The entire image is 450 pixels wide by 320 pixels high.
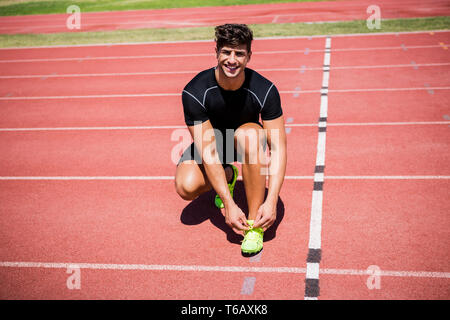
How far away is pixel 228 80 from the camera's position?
10.0ft

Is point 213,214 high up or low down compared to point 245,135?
down

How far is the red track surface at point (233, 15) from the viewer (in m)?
14.8

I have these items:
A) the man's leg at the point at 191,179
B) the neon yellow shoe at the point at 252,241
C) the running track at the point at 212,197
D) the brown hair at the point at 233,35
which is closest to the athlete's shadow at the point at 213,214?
the running track at the point at 212,197

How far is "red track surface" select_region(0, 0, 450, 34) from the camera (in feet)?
48.6

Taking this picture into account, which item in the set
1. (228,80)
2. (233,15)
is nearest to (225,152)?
(228,80)

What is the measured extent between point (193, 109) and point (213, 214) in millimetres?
1151

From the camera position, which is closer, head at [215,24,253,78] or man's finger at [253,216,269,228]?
head at [215,24,253,78]

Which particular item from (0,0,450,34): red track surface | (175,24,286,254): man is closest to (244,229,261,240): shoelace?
(175,24,286,254): man

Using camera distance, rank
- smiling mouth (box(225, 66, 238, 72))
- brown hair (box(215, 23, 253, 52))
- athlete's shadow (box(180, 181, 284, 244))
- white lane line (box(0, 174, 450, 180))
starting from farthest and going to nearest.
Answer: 1. white lane line (box(0, 174, 450, 180))
2. athlete's shadow (box(180, 181, 284, 244))
3. smiling mouth (box(225, 66, 238, 72))
4. brown hair (box(215, 23, 253, 52))

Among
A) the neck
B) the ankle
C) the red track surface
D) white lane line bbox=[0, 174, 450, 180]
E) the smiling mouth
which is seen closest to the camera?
the smiling mouth

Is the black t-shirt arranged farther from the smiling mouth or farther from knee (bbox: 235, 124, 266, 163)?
the smiling mouth

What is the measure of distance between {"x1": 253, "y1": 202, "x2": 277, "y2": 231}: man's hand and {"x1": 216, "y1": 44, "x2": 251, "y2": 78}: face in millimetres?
994

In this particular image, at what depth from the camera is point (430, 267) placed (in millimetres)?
2963

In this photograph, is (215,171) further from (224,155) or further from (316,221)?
(316,221)
